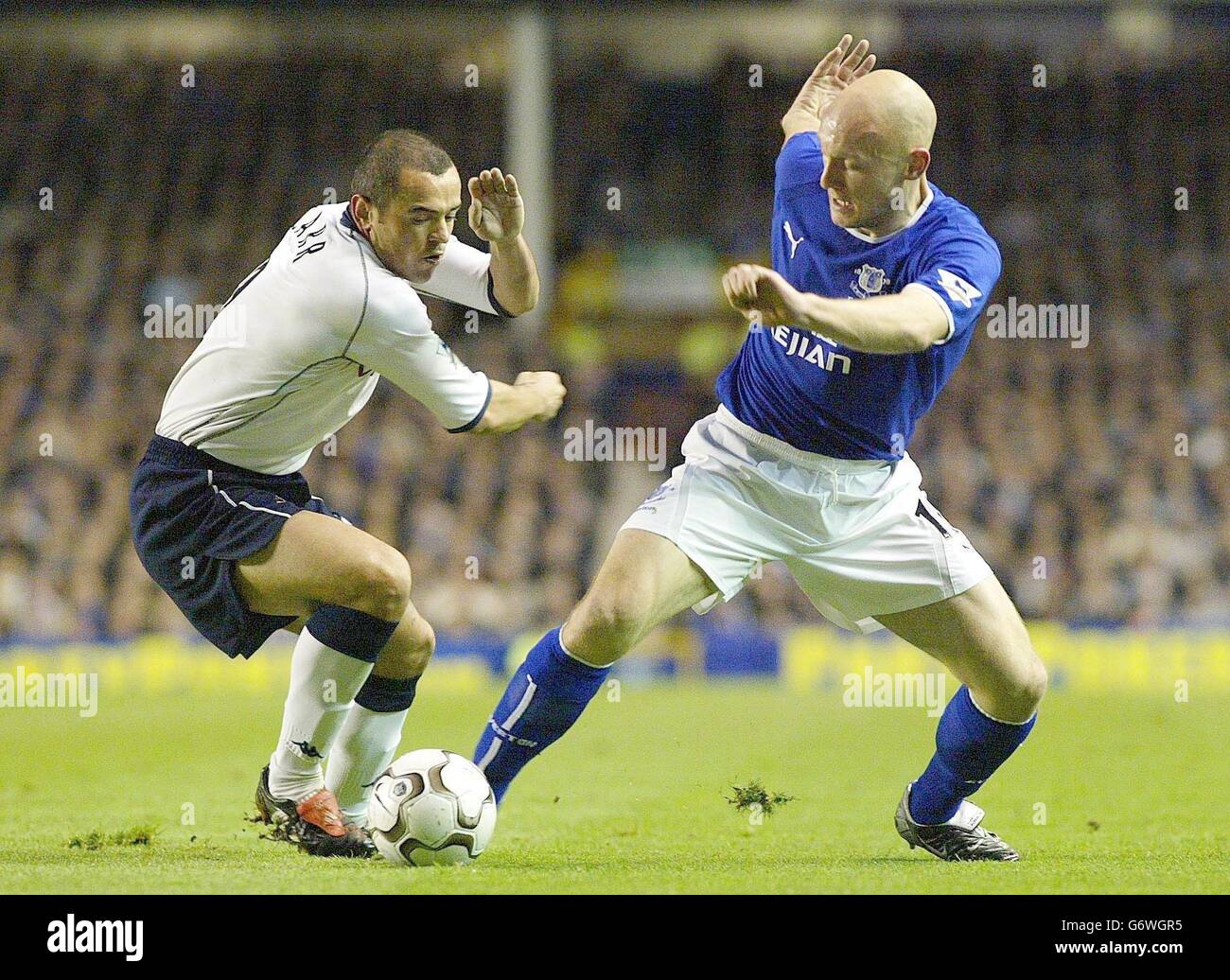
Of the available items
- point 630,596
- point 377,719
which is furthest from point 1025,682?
point 377,719

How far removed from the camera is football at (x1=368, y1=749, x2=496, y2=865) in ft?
17.4

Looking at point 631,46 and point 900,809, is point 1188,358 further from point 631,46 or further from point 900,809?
point 900,809

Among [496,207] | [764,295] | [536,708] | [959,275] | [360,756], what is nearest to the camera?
[764,295]

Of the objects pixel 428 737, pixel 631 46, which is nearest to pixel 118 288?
pixel 631 46

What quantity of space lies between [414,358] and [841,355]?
1417 millimetres

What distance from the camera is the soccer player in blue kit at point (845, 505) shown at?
5.25 meters

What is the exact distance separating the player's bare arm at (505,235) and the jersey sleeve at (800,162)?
3.09 feet

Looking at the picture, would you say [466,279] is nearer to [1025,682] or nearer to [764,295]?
[764,295]

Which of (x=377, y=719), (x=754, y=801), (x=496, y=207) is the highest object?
(x=496, y=207)

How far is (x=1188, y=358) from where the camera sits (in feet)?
59.8

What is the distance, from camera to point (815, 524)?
5555 mm

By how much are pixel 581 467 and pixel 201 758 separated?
8630 millimetres

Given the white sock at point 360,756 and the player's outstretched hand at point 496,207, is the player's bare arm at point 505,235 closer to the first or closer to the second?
the player's outstretched hand at point 496,207

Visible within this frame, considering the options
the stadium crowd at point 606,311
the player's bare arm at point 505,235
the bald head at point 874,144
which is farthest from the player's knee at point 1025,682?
the stadium crowd at point 606,311
